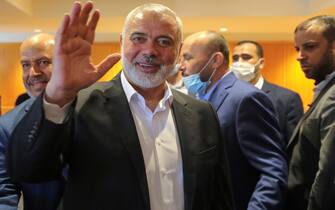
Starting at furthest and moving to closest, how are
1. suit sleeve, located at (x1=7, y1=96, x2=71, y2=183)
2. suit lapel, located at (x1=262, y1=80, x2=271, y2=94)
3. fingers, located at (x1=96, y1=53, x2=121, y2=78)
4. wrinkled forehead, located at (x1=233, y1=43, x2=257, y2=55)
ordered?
wrinkled forehead, located at (x1=233, y1=43, x2=257, y2=55), suit lapel, located at (x1=262, y1=80, x2=271, y2=94), fingers, located at (x1=96, y1=53, x2=121, y2=78), suit sleeve, located at (x1=7, y1=96, x2=71, y2=183)

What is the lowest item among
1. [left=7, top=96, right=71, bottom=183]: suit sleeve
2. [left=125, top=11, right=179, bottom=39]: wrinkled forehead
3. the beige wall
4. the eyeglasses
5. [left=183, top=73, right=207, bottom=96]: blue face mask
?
the beige wall

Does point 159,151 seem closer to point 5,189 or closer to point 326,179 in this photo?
point 5,189

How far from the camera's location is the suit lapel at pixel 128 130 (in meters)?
1.22

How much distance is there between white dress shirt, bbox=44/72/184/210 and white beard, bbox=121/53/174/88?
3cm

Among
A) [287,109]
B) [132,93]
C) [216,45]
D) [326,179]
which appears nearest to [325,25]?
[216,45]

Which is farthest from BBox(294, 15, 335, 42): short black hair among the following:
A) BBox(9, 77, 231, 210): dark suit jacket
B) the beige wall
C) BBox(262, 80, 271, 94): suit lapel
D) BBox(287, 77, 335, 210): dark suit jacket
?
the beige wall

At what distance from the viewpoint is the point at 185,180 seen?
1298 mm

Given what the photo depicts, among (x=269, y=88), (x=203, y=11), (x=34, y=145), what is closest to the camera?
(x=34, y=145)

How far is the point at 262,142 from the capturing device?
5.97 feet

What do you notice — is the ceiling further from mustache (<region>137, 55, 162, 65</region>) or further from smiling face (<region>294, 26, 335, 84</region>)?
mustache (<region>137, 55, 162, 65</region>)

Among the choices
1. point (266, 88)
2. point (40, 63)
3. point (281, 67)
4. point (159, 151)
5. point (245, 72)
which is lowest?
point (281, 67)

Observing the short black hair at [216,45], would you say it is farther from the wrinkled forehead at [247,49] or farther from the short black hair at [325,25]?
→ the wrinkled forehead at [247,49]

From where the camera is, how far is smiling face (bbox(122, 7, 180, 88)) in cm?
136

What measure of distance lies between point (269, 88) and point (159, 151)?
2.05 meters
